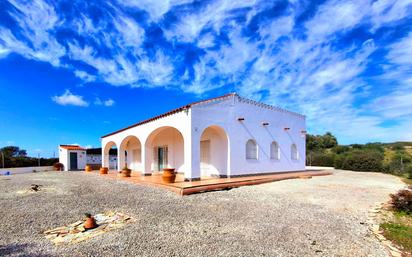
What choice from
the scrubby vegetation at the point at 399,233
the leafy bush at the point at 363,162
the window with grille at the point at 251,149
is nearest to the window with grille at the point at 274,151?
the window with grille at the point at 251,149

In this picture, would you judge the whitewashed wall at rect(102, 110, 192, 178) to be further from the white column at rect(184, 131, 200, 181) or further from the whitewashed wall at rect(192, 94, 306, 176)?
the whitewashed wall at rect(192, 94, 306, 176)

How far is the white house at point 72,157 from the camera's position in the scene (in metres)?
27.2

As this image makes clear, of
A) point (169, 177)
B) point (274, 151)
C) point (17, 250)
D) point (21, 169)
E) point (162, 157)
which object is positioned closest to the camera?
point (17, 250)

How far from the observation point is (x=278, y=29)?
13.5 m

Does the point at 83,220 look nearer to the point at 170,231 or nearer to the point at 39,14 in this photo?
the point at 170,231

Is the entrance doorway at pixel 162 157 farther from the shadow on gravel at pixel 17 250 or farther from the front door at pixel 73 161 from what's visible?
the front door at pixel 73 161

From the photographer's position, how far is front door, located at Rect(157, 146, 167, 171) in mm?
18125

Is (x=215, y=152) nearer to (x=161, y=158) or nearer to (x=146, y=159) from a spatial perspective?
(x=146, y=159)

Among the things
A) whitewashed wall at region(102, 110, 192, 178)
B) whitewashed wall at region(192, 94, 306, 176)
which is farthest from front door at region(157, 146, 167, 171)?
whitewashed wall at region(192, 94, 306, 176)

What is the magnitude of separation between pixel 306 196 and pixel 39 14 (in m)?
13.2

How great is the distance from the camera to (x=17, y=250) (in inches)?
190

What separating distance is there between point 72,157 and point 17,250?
25119mm

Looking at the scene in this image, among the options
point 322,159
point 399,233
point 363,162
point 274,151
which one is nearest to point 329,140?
point 322,159

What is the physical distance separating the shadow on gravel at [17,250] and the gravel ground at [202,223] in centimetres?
2
